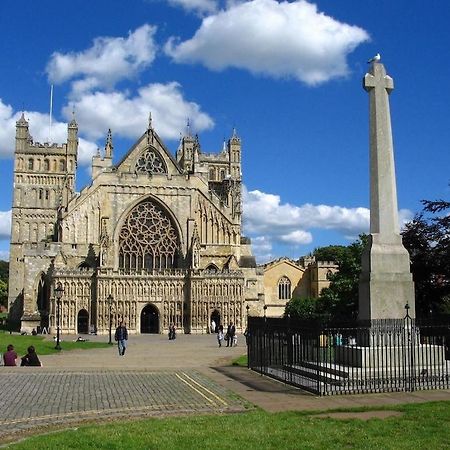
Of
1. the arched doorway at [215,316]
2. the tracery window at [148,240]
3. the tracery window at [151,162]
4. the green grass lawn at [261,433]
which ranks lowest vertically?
the green grass lawn at [261,433]

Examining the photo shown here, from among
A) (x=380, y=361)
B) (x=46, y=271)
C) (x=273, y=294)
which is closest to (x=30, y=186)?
(x=46, y=271)

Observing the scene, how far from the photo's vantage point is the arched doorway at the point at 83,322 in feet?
182

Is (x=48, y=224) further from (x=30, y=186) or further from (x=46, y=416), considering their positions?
(x=46, y=416)

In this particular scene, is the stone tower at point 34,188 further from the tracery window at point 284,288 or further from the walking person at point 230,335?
the walking person at point 230,335

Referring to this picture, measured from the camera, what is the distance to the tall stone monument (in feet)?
53.3

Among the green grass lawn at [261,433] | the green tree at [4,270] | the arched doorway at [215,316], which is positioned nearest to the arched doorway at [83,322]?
the arched doorway at [215,316]

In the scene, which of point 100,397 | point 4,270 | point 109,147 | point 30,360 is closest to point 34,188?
point 109,147

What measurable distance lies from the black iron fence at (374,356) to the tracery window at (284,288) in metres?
65.4

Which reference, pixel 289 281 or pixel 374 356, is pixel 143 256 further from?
pixel 374 356

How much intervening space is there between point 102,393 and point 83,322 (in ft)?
137

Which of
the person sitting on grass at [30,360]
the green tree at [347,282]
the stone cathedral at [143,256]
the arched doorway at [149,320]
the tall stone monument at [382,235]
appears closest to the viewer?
the tall stone monument at [382,235]

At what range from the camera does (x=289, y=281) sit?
275 ft

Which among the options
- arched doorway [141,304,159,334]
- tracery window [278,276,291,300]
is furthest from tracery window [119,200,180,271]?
tracery window [278,276,291,300]

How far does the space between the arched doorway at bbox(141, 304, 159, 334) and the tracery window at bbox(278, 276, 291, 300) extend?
29.1 metres
